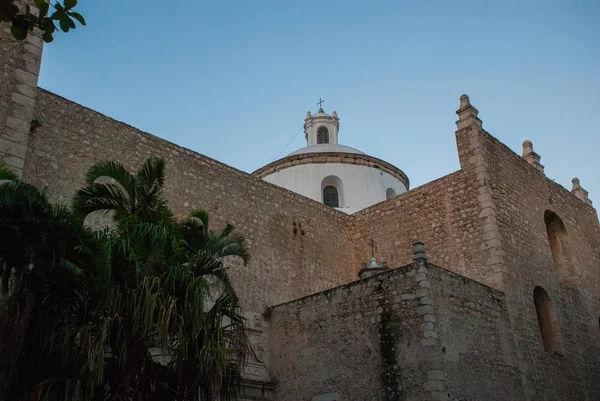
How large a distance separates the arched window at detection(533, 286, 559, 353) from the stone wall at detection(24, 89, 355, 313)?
14.6ft

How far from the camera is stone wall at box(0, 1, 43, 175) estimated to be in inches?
346

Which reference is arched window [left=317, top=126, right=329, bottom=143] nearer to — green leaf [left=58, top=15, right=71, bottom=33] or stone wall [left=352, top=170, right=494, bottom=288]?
stone wall [left=352, top=170, right=494, bottom=288]

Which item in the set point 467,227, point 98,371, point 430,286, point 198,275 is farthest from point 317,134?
point 98,371

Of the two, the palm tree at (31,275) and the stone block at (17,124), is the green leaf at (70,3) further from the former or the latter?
the stone block at (17,124)

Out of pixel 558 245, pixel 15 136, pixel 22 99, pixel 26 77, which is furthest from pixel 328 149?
pixel 15 136

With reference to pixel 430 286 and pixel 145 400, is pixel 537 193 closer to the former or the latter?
pixel 430 286

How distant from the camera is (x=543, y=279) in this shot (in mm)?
14375

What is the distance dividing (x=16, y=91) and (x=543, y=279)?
11.7 m

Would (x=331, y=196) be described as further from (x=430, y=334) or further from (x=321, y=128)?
(x=430, y=334)

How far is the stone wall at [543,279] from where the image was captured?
504 inches

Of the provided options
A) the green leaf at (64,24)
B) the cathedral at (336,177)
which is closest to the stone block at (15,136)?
the green leaf at (64,24)

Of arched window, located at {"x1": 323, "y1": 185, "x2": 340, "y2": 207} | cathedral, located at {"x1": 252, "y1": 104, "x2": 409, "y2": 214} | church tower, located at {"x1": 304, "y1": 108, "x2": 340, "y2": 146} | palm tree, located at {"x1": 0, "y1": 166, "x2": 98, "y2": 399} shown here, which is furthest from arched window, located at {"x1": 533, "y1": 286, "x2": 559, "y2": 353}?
church tower, located at {"x1": 304, "y1": 108, "x2": 340, "y2": 146}

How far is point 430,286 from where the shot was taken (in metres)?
10.5

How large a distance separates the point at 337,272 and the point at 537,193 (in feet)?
18.0
